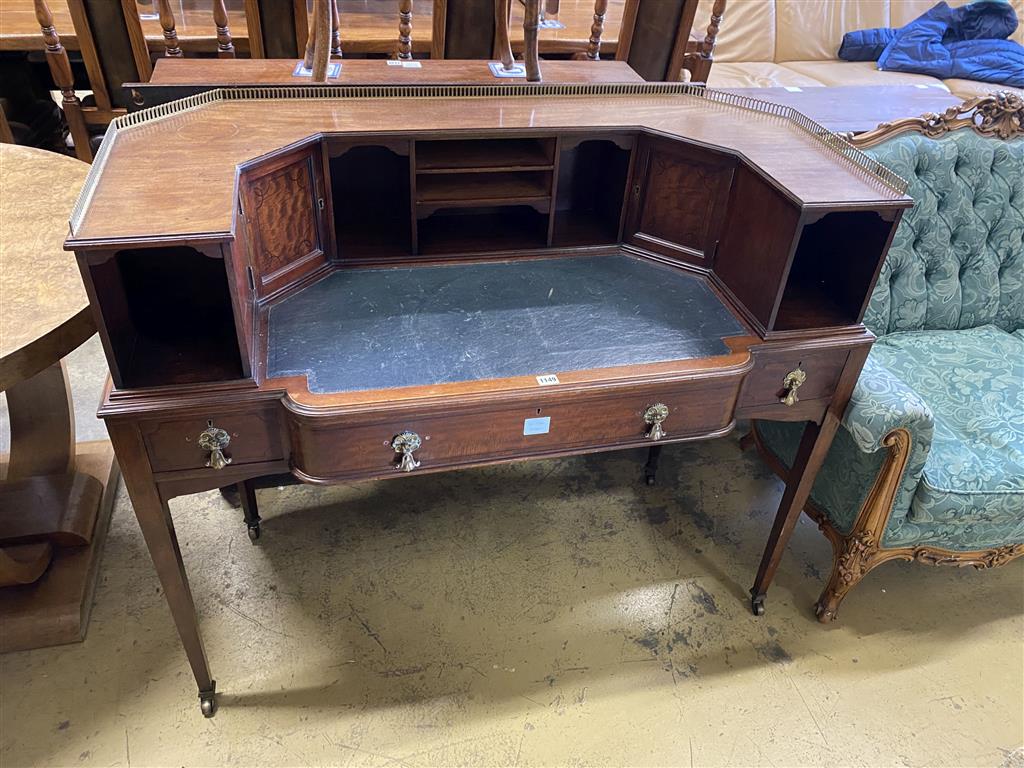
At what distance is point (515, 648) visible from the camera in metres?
1.85

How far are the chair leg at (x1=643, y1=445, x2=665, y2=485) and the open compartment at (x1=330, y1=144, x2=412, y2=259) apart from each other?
1106 millimetres

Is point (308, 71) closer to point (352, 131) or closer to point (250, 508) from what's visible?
point (352, 131)

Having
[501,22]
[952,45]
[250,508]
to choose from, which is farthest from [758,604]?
[952,45]

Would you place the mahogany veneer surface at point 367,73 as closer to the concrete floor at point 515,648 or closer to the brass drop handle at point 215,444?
the brass drop handle at point 215,444

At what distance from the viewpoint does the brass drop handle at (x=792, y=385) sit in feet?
4.94

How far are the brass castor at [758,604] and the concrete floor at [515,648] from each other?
25mm

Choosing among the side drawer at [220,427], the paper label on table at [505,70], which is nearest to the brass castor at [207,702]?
the side drawer at [220,427]

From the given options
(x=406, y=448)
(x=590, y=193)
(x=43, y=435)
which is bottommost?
(x=43, y=435)

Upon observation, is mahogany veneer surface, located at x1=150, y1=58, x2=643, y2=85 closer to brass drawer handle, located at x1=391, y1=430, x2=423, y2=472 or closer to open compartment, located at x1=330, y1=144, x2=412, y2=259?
open compartment, located at x1=330, y1=144, x2=412, y2=259

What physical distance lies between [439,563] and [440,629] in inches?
8.6

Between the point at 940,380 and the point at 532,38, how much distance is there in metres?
1.43

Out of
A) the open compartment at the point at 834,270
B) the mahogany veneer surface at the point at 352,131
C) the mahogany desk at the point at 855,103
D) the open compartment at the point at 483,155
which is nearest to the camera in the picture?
the mahogany veneer surface at the point at 352,131

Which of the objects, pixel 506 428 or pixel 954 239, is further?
pixel 954 239

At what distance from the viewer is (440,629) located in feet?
6.17
